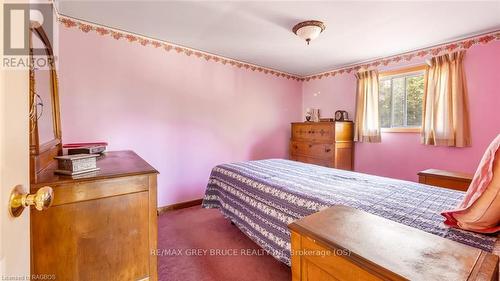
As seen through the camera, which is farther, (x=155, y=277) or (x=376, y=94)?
(x=376, y=94)

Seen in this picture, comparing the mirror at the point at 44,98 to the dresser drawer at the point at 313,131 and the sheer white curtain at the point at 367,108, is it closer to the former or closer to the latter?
the dresser drawer at the point at 313,131

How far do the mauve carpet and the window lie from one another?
281 cm

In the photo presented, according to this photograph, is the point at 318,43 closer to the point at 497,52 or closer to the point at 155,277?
the point at 497,52

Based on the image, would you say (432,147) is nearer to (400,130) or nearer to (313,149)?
(400,130)

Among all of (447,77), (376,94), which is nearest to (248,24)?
(376,94)

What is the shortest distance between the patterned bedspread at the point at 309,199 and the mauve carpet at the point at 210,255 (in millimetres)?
228

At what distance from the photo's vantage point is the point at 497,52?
2434mm

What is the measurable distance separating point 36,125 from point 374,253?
1609 mm

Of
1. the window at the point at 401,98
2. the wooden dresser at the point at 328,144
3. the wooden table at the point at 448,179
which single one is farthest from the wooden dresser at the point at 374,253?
the window at the point at 401,98

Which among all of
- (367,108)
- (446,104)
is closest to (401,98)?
(367,108)

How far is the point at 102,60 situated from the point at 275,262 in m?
2.80

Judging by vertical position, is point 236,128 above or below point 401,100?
below

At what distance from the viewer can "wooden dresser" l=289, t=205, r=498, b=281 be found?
624 mm

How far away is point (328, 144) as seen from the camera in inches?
140
